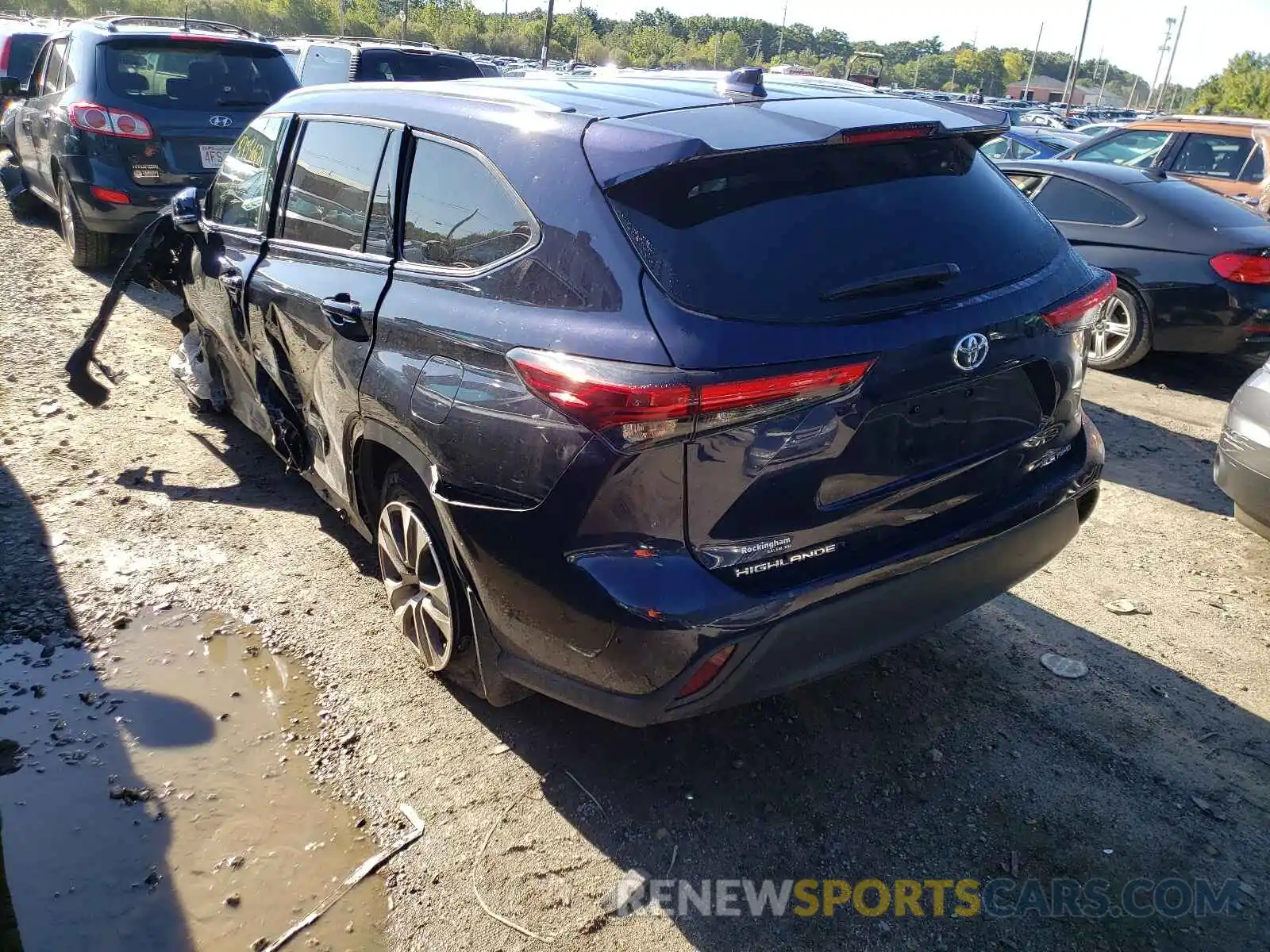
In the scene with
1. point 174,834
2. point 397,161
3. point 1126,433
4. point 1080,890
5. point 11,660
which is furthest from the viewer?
point 1126,433

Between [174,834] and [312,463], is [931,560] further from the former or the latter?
[312,463]

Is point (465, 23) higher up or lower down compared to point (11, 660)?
higher up

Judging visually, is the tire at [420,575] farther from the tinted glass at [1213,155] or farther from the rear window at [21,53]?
the rear window at [21,53]

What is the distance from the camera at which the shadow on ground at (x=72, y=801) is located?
2396 millimetres

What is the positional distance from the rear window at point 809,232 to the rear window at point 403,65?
9808mm

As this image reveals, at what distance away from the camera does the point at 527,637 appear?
2.54 meters

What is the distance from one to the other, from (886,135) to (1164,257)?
16.7 ft

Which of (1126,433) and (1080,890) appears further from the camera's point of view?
(1126,433)

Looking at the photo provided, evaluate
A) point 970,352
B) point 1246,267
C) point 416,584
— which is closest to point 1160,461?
point 1246,267

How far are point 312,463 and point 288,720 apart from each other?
3.84 feet

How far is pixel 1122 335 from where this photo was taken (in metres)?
6.96

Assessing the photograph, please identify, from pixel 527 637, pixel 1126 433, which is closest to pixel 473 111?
pixel 527 637

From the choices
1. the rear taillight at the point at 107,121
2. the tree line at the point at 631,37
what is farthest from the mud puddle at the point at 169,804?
the tree line at the point at 631,37

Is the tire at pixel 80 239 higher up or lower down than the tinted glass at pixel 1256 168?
lower down
